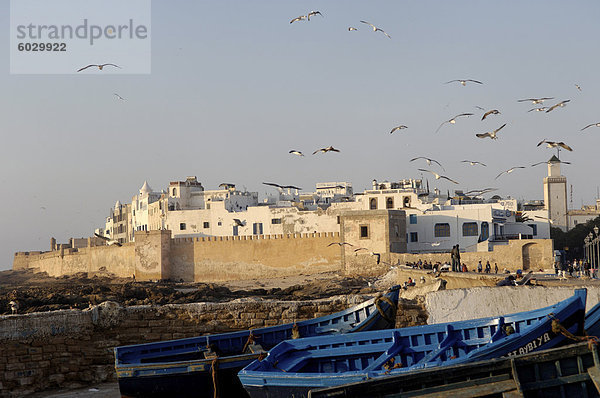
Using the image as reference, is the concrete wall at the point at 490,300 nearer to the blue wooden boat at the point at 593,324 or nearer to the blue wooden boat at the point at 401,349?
the blue wooden boat at the point at 593,324

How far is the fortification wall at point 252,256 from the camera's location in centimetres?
4003

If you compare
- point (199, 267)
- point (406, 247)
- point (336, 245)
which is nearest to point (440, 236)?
point (406, 247)

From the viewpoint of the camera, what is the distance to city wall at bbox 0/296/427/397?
10398 mm

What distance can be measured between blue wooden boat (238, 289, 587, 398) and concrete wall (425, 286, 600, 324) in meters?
3.04

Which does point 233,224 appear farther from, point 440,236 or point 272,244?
point 440,236

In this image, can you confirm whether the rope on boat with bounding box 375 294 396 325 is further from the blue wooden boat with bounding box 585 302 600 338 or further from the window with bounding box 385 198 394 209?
the window with bounding box 385 198 394 209

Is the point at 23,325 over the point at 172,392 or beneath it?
over

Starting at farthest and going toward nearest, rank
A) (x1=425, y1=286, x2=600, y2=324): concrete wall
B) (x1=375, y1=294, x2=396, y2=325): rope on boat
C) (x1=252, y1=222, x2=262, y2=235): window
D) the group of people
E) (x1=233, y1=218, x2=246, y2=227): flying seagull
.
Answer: (x1=233, y1=218, x2=246, y2=227): flying seagull < (x1=252, y1=222, x2=262, y2=235): window < the group of people < (x1=425, y1=286, x2=600, y2=324): concrete wall < (x1=375, y1=294, x2=396, y2=325): rope on boat

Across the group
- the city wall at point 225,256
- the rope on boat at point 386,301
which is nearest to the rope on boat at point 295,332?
the rope on boat at point 386,301

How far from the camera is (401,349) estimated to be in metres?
8.00

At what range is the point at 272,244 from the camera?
41.2m

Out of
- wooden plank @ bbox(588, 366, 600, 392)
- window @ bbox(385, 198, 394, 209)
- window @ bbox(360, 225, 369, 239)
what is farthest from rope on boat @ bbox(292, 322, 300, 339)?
window @ bbox(385, 198, 394, 209)

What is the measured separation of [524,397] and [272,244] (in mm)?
35124

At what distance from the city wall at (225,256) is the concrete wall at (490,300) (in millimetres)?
27479
